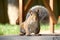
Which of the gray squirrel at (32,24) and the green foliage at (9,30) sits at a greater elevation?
the gray squirrel at (32,24)

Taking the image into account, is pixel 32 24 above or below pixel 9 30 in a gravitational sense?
above

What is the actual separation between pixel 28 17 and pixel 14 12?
2437 mm

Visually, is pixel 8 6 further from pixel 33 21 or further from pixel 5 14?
pixel 33 21

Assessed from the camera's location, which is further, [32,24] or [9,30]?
[9,30]

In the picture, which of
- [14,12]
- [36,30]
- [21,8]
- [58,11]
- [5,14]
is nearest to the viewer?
[36,30]

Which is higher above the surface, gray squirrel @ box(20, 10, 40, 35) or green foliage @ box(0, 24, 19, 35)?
gray squirrel @ box(20, 10, 40, 35)

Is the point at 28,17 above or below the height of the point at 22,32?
above

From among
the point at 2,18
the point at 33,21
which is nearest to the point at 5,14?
the point at 2,18

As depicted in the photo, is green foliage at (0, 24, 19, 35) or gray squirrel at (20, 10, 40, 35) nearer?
gray squirrel at (20, 10, 40, 35)

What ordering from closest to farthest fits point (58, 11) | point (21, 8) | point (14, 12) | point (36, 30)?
1. point (36, 30)
2. point (21, 8)
3. point (14, 12)
4. point (58, 11)

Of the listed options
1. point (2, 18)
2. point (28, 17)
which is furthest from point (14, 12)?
point (28, 17)

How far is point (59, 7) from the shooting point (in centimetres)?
485

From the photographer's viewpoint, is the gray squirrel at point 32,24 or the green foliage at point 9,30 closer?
the gray squirrel at point 32,24

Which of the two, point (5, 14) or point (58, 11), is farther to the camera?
point (58, 11)
